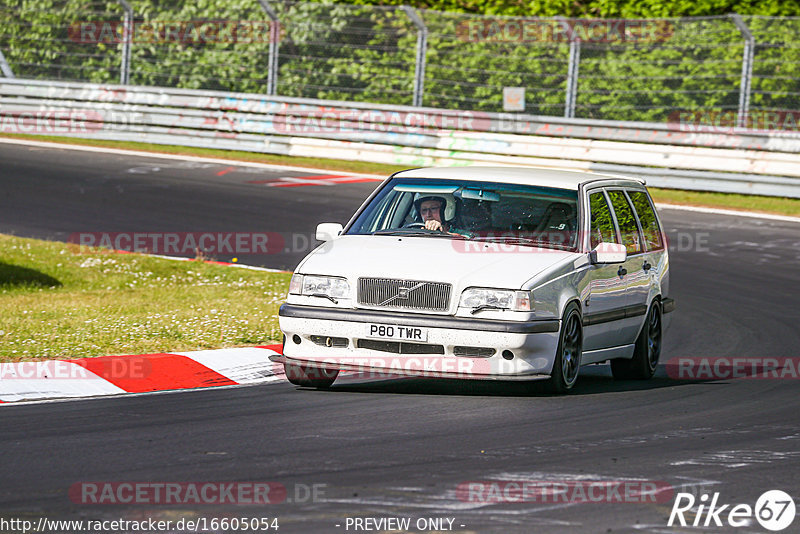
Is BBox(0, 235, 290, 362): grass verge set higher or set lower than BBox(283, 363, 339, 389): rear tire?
lower

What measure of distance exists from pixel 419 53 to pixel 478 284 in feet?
54.8

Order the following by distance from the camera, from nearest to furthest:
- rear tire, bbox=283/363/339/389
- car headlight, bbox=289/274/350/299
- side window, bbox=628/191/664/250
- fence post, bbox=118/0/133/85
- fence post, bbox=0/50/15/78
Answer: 1. car headlight, bbox=289/274/350/299
2. rear tire, bbox=283/363/339/389
3. side window, bbox=628/191/664/250
4. fence post, bbox=118/0/133/85
5. fence post, bbox=0/50/15/78

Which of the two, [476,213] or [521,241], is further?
[476,213]

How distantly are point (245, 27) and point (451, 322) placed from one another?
62.0 ft

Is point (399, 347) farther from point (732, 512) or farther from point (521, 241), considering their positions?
point (732, 512)

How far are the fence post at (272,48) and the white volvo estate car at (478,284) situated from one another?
1623cm

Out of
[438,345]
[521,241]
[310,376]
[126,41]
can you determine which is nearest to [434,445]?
[438,345]

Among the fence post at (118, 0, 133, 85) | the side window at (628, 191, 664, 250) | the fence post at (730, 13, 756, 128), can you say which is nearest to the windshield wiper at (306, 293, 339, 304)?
the side window at (628, 191, 664, 250)

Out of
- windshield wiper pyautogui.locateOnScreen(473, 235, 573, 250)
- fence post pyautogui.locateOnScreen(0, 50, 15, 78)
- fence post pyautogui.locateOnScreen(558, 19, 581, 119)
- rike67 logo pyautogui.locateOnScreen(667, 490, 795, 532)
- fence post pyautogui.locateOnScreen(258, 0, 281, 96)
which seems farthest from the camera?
fence post pyautogui.locateOnScreen(0, 50, 15, 78)

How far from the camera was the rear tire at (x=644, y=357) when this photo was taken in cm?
1039

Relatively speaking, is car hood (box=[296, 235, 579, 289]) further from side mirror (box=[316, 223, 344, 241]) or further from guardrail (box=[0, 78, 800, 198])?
guardrail (box=[0, 78, 800, 198])

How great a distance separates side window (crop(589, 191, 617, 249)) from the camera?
9.80 metres

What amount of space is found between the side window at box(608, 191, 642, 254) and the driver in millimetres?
1475

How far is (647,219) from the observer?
36.2 feet
